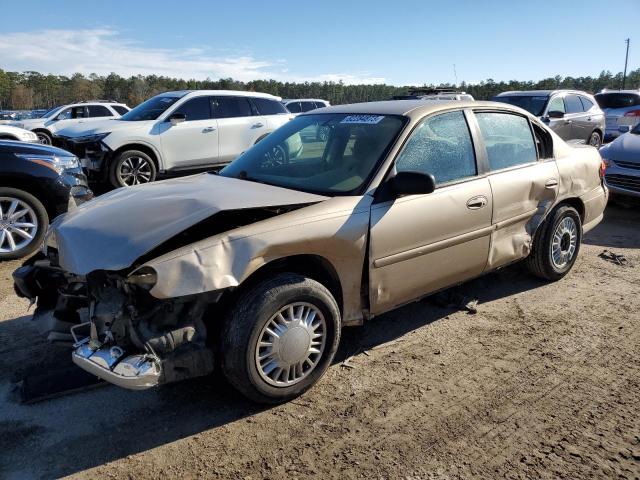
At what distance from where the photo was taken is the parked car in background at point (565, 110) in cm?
1185

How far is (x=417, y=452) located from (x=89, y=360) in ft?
5.77

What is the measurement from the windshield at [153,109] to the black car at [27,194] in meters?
3.99

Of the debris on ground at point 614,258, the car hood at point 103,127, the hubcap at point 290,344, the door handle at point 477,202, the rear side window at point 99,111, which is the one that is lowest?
the debris on ground at point 614,258

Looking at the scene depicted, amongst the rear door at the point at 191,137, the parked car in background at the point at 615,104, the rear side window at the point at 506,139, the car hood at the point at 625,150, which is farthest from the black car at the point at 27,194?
the parked car in background at the point at 615,104

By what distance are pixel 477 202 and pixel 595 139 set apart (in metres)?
11.6

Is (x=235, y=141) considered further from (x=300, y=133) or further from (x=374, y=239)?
(x=374, y=239)

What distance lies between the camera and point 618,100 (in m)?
17.0

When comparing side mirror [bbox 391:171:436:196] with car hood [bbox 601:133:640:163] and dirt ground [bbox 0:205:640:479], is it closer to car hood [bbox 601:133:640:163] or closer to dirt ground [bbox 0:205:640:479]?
dirt ground [bbox 0:205:640:479]

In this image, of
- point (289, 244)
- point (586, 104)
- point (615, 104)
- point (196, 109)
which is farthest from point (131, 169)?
point (615, 104)

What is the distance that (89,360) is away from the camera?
266 cm

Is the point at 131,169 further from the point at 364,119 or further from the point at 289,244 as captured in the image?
the point at 289,244

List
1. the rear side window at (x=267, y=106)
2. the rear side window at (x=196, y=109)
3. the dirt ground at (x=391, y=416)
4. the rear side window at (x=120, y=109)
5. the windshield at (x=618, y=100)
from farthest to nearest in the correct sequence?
the rear side window at (x=120, y=109)
the windshield at (x=618, y=100)
the rear side window at (x=267, y=106)
the rear side window at (x=196, y=109)
the dirt ground at (x=391, y=416)

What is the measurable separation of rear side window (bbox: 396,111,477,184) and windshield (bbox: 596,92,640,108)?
52.1 feet

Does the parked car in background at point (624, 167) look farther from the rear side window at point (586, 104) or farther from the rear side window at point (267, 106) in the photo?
the rear side window at point (267, 106)
